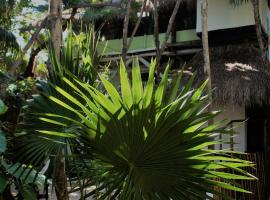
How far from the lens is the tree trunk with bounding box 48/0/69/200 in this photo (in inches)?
165

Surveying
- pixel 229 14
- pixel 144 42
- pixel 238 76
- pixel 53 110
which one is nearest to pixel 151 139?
pixel 53 110

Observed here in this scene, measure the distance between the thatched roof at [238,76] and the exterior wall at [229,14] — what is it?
664 mm

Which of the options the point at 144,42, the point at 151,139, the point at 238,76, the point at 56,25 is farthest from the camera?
the point at 144,42

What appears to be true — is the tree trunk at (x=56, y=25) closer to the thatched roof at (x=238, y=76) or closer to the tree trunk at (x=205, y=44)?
the tree trunk at (x=205, y=44)

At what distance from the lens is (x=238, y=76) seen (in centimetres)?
1016

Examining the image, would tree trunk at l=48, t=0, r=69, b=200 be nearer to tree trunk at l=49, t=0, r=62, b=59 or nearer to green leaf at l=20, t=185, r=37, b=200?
tree trunk at l=49, t=0, r=62, b=59

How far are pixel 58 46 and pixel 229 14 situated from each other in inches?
326

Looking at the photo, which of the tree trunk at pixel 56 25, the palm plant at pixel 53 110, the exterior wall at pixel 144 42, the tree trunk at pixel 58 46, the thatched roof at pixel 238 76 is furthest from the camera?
the exterior wall at pixel 144 42

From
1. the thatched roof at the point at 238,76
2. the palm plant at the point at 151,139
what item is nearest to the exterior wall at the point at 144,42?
the thatched roof at the point at 238,76

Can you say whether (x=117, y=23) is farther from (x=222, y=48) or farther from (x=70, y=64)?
(x=70, y=64)

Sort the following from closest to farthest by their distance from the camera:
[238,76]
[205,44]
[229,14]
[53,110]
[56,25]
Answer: [53,110]
[56,25]
[205,44]
[238,76]
[229,14]

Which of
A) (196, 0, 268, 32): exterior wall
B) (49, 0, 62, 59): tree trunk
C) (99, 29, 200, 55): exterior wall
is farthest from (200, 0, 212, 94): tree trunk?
(99, 29, 200, 55): exterior wall

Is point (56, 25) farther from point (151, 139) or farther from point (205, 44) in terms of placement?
point (205, 44)

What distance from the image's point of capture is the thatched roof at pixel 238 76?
9.69 m
